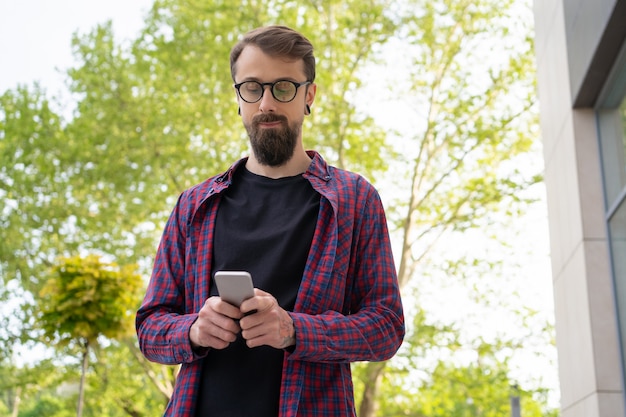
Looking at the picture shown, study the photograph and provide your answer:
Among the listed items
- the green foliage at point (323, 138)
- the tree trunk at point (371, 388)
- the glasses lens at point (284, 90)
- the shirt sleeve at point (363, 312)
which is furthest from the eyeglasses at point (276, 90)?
the tree trunk at point (371, 388)

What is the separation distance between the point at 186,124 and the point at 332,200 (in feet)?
46.0

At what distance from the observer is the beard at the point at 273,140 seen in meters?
1.94

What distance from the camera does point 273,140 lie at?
195 centimetres

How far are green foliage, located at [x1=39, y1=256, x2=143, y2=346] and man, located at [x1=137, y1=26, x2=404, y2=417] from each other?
9798 millimetres

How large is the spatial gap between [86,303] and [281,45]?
10.1 metres

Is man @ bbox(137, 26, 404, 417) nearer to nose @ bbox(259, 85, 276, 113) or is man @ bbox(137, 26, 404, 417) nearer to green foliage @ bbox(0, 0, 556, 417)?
nose @ bbox(259, 85, 276, 113)

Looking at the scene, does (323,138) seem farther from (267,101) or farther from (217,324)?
(217,324)

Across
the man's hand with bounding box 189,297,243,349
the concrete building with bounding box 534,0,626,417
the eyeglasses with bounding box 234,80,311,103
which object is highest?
the concrete building with bounding box 534,0,626,417

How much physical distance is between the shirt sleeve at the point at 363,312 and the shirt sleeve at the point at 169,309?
10.3 inches

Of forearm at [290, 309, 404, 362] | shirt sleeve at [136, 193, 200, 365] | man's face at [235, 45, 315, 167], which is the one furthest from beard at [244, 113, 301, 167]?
forearm at [290, 309, 404, 362]

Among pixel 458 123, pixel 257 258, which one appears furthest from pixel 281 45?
pixel 458 123

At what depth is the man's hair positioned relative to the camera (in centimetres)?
194

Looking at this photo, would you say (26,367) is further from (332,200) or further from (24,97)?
(332,200)

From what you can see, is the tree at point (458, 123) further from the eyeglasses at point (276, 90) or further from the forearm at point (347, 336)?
the forearm at point (347, 336)
